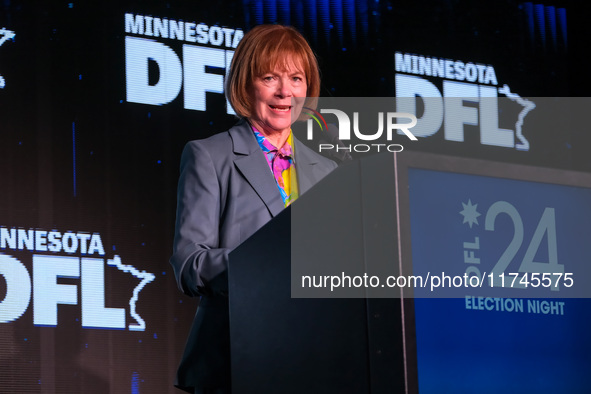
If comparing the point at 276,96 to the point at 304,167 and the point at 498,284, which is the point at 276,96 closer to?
the point at 304,167

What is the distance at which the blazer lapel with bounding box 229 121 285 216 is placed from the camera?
1500mm

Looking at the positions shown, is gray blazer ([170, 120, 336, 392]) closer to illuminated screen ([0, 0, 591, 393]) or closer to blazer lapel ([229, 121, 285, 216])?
blazer lapel ([229, 121, 285, 216])

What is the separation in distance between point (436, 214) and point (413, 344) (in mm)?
142

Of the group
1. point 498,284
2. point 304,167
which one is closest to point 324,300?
point 498,284

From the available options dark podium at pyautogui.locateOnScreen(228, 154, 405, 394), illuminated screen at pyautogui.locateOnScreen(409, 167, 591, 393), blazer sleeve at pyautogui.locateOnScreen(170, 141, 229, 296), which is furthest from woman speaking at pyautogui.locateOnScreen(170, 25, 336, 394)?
illuminated screen at pyautogui.locateOnScreen(409, 167, 591, 393)

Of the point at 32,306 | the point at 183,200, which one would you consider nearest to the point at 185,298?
the point at 32,306

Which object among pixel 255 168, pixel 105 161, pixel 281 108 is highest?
pixel 105 161

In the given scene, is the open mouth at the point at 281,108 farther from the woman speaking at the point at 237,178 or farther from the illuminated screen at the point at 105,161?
the illuminated screen at the point at 105,161

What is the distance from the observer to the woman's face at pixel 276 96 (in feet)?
5.40

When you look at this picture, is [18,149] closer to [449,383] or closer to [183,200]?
[183,200]

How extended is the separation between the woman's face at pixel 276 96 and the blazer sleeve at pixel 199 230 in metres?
0.15

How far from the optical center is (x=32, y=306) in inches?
131

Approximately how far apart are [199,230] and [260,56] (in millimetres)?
368

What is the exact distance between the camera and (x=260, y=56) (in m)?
1.63
